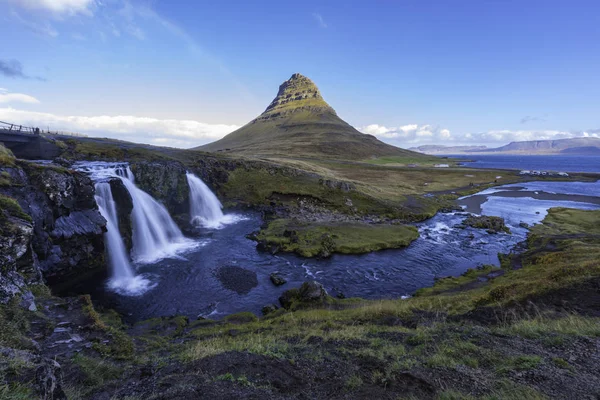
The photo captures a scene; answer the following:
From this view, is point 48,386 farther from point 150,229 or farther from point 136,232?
point 150,229

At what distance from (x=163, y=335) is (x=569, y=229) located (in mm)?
61166

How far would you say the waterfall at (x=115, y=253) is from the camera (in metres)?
26.6

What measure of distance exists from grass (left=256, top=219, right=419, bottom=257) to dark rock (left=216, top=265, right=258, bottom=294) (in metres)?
7.80

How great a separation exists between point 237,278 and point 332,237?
16.1 meters

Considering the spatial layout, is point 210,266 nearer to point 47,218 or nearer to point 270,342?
point 47,218

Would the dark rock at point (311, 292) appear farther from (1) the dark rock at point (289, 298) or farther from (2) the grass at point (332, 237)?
(2) the grass at point (332, 237)

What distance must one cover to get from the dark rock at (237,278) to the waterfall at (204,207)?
19245 millimetres

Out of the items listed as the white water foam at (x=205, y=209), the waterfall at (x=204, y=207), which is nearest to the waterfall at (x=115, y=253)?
the white water foam at (x=205, y=209)

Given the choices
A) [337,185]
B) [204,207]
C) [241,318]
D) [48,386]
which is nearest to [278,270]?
[241,318]

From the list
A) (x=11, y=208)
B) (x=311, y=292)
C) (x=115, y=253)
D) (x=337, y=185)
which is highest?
(x=11, y=208)

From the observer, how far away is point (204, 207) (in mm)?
53375

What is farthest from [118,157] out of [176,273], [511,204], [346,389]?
[511,204]

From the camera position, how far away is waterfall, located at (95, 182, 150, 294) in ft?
87.2

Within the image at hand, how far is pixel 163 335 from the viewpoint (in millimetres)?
18797
